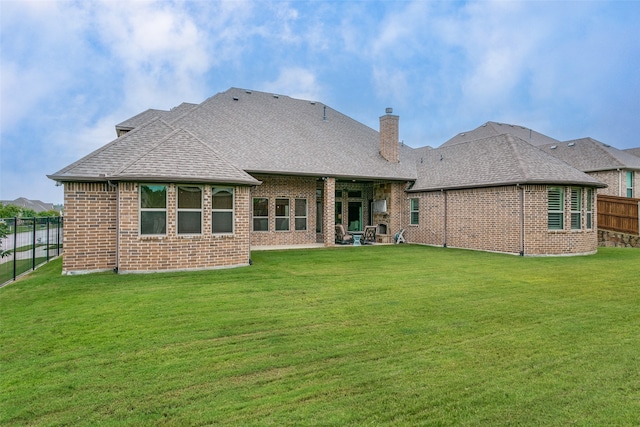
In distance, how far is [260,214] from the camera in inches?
696

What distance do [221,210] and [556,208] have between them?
1228 cm

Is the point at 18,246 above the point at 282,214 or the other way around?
the other way around

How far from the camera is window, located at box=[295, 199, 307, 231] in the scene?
1844cm

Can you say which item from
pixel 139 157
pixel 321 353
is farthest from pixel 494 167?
pixel 321 353

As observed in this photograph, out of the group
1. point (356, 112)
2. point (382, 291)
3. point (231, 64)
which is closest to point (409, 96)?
point (356, 112)

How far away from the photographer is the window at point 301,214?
18.4m

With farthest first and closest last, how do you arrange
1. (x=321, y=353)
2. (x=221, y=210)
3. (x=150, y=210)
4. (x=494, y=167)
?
(x=494, y=167), (x=221, y=210), (x=150, y=210), (x=321, y=353)

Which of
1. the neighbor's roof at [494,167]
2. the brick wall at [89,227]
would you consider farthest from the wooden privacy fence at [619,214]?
the brick wall at [89,227]

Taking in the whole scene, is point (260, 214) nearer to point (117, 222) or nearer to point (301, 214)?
point (301, 214)

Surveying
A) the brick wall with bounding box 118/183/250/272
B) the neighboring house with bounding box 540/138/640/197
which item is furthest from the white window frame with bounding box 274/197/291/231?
the neighboring house with bounding box 540/138/640/197

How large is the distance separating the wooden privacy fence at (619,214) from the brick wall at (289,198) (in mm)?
14707

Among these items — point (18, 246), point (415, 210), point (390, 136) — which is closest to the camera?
point (18, 246)

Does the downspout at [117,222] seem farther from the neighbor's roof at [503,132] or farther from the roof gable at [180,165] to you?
the neighbor's roof at [503,132]

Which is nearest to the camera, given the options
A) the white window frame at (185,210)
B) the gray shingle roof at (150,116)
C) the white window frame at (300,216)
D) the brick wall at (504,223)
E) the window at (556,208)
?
the white window frame at (185,210)
